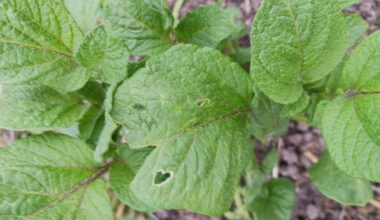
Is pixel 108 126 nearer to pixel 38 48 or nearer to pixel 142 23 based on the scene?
pixel 38 48

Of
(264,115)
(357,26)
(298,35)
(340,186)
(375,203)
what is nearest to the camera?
(298,35)

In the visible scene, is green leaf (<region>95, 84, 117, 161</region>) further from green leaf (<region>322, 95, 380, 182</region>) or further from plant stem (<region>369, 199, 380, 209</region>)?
A: plant stem (<region>369, 199, 380, 209</region>)

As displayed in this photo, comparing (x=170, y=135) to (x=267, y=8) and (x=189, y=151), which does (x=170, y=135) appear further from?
(x=267, y=8)

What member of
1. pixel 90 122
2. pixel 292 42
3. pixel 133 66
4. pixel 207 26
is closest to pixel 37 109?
pixel 90 122

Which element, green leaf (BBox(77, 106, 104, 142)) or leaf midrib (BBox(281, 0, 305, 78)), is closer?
leaf midrib (BBox(281, 0, 305, 78))

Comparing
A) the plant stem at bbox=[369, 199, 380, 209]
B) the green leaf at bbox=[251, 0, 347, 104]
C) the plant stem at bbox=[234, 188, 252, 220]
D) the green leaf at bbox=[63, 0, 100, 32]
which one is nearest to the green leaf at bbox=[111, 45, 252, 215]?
the green leaf at bbox=[251, 0, 347, 104]

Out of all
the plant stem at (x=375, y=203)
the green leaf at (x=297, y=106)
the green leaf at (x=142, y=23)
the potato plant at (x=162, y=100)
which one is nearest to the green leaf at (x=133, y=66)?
the potato plant at (x=162, y=100)

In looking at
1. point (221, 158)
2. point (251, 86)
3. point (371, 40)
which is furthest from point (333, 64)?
point (221, 158)
